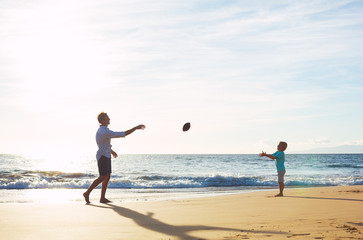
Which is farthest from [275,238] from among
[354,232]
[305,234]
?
[354,232]

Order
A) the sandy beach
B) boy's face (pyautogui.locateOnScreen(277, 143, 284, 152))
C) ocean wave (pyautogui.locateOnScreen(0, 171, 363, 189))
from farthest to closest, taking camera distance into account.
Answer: ocean wave (pyautogui.locateOnScreen(0, 171, 363, 189)), boy's face (pyautogui.locateOnScreen(277, 143, 284, 152)), the sandy beach

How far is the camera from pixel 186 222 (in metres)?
5.23

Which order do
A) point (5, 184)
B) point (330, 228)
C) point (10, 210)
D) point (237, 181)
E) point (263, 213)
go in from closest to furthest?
point (330, 228) < point (263, 213) < point (10, 210) < point (5, 184) < point (237, 181)

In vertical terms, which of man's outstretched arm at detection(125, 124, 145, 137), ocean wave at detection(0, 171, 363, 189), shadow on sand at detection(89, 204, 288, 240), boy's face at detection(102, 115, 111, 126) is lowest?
ocean wave at detection(0, 171, 363, 189)

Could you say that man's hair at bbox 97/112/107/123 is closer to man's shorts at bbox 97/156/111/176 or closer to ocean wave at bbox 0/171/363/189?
man's shorts at bbox 97/156/111/176

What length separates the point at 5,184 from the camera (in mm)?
17453

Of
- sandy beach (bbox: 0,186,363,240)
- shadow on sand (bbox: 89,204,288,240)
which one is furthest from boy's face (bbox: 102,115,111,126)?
shadow on sand (bbox: 89,204,288,240)

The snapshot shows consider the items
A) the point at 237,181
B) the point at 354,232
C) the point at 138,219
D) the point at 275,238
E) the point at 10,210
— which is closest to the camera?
the point at 275,238

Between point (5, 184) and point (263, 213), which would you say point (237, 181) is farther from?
point (263, 213)

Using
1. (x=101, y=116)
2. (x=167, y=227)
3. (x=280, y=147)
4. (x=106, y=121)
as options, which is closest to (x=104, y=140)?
(x=106, y=121)

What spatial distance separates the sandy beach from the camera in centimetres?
432

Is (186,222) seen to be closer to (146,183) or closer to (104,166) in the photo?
(104,166)

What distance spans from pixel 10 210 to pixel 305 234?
4.84m

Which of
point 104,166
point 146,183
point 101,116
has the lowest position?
point 146,183
